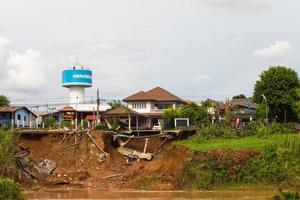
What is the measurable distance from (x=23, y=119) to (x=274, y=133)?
40307 millimetres

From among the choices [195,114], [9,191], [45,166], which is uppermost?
[195,114]

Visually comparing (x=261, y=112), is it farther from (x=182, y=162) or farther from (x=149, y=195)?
(x=149, y=195)

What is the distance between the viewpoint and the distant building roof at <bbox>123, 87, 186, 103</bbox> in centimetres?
7300

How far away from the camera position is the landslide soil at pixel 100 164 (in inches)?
1513

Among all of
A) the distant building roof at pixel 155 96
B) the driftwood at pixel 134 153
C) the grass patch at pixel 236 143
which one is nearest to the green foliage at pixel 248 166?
the grass patch at pixel 236 143

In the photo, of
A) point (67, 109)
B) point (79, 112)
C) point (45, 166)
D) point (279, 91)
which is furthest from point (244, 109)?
point (45, 166)

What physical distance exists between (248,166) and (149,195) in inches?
275

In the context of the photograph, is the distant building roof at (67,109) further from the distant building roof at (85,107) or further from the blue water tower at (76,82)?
the blue water tower at (76,82)

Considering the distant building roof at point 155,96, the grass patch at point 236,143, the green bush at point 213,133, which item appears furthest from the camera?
the distant building roof at point 155,96

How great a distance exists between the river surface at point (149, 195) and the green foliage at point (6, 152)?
2.24 m

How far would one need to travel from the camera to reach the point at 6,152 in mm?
36125

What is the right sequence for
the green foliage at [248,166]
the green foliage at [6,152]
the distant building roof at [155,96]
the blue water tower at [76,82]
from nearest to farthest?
the green foliage at [248,166] < the green foliage at [6,152] < the distant building roof at [155,96] < the blue water tower at [76,82]

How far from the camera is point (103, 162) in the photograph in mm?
43000

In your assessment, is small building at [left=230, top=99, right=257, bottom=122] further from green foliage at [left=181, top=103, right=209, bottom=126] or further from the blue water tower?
the blue water tower
